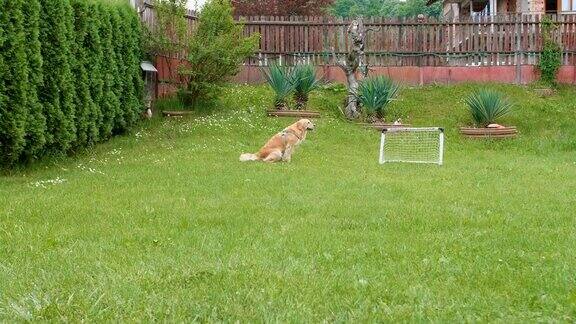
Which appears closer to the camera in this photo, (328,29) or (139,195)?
(139,195)

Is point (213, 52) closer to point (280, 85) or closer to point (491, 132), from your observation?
point (280, 85)

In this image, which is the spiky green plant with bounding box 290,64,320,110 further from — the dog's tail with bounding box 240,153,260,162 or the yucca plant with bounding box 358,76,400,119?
the dog's tail with bounding box 240,153,260,162

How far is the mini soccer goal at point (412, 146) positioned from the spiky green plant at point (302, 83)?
2.55m

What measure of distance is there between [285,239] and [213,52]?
383 inches

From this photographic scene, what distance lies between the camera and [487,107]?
14586 mm

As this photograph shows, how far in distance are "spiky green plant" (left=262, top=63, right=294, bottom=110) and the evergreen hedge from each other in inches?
127

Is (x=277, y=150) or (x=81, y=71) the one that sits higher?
(x=81, y=71)

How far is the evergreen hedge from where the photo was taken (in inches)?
361

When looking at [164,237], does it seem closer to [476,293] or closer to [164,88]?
[476,293]

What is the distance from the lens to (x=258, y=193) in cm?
769

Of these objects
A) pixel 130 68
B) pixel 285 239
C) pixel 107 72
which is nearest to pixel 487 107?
pixel 130 68

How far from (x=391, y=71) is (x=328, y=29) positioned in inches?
81.9

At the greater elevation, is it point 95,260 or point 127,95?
point 127,95

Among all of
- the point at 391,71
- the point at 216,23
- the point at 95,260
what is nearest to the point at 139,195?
the point at 95,260
